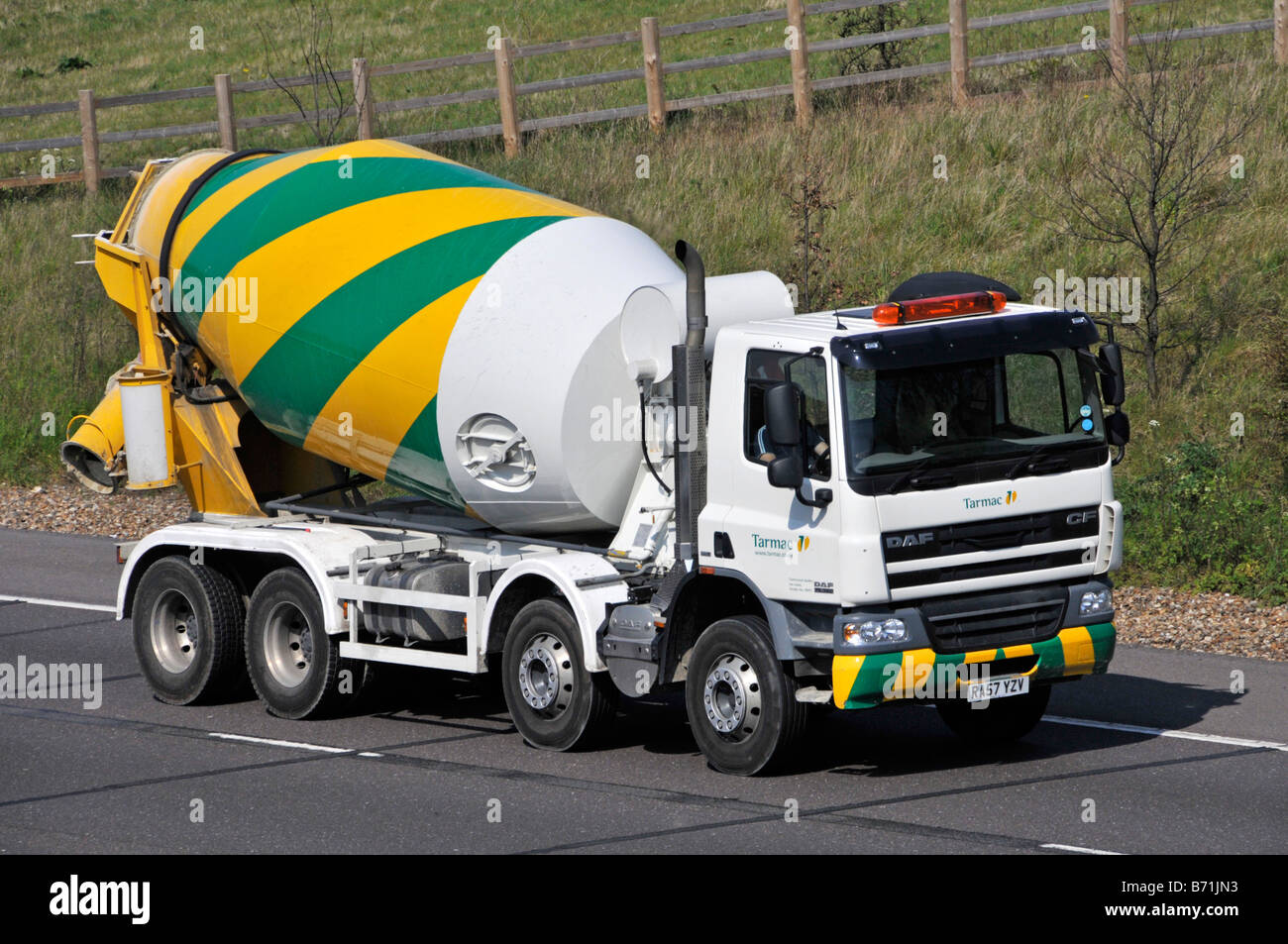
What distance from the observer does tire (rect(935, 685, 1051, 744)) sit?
10.6m

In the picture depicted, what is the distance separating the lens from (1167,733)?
11.0 m

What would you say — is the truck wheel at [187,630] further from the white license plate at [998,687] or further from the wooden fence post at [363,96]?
the wooden fence post at [363,96]

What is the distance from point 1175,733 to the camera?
10977 mm

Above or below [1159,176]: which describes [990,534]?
below

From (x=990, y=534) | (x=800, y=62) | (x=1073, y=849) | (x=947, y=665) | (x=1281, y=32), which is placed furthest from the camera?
(x=800, y=62)

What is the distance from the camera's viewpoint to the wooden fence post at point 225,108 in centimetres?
2756

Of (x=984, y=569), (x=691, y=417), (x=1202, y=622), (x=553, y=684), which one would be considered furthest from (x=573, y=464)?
(x=1202, y=622)

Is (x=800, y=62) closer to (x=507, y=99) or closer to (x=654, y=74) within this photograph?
(x=654, y=74)

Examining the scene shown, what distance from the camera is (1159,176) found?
18844 mm

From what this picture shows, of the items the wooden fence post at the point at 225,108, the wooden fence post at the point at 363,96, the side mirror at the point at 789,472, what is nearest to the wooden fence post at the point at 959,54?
the wooden fence post at the point at 363,96

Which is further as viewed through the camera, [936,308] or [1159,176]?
[1159,176]

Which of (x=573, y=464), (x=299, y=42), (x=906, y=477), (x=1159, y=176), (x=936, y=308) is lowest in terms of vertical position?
(x=906, y=477)

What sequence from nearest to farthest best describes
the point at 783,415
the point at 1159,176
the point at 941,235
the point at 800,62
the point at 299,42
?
the point at 783,415, the point at 1159,176, the point at 941,235, the point at 800,62, the point at 299,42

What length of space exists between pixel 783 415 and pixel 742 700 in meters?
1.64
